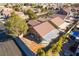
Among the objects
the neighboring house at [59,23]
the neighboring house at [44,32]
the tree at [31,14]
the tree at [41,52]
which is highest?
the tree at [31,14]

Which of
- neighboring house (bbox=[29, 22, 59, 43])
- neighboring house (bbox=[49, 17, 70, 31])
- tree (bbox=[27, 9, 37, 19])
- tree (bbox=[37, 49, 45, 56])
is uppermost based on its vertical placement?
tree (bbox=[27, 9, 37, 19])

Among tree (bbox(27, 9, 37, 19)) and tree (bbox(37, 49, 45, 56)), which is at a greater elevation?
tree (bbox(27, 9, 37, 19))

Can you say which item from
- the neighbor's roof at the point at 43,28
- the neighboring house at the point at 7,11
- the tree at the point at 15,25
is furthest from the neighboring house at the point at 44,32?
the neighboring house at the point at 7,11

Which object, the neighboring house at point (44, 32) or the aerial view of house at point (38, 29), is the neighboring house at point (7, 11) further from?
the neighboring house at point (44, 32)

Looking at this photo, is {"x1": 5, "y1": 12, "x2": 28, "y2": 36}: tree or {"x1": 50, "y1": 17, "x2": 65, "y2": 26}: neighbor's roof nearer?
{"x1": 5, "y1": 12, "x2": 28, "y2": 36}: tree

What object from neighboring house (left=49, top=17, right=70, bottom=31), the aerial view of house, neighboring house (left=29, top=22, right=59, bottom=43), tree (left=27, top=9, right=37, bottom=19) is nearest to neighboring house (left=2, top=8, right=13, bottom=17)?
the aerial view of house

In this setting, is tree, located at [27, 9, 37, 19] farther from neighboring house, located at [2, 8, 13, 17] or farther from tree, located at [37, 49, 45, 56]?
tree, located at [37, 49, 45, 56]

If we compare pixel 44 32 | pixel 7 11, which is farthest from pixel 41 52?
pixel 7 11
